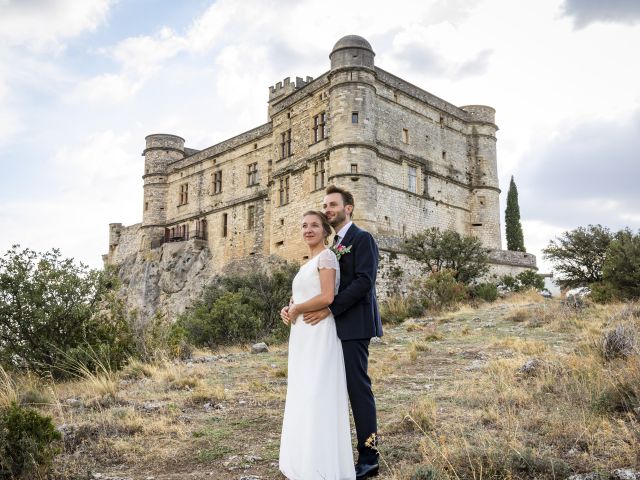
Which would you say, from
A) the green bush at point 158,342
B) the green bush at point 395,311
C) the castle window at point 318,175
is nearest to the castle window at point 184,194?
the castle window at point 318,175

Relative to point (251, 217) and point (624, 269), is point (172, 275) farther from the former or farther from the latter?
point (624, 269)

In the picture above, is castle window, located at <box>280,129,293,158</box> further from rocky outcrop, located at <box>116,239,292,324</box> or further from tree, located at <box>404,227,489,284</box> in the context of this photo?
tree, located at <box>404,227,489,284</box>

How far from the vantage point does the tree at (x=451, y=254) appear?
70.9 feet

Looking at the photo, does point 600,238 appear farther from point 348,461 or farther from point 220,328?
point 348,461

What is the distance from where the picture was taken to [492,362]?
7.83 meters

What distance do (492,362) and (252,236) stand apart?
73.8ft

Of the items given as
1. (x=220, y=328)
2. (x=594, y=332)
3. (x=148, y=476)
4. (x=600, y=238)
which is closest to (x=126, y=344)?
(x=220, y=328)

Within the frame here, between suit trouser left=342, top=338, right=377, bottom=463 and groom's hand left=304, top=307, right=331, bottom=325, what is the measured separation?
0.23 m

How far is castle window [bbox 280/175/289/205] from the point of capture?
26703 mm

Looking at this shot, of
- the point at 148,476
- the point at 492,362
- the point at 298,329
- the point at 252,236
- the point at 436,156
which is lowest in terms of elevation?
the point at 148,476

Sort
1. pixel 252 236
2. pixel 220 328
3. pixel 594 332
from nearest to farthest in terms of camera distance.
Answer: pixel 594 332 < pixel 220 328 < pixel 252 236

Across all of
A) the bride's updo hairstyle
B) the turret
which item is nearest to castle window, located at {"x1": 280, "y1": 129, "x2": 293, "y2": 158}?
the turret

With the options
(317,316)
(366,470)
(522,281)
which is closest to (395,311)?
(522,281)

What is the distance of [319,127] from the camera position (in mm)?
24875
